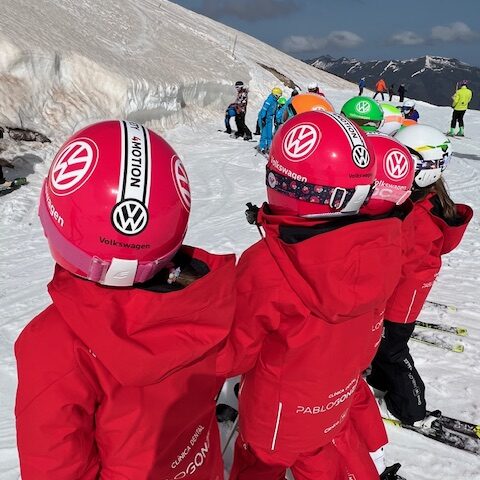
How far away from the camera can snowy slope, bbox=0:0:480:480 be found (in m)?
3.51

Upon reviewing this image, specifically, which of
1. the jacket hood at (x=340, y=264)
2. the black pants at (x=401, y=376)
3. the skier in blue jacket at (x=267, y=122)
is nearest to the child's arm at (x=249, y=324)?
the jacket hood at (x=340, y=264)

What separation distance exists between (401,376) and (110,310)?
2.51 meters

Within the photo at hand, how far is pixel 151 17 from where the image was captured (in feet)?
80.3

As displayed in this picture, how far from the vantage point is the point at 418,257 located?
116 inches

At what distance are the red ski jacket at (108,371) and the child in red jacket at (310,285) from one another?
13.4 inches

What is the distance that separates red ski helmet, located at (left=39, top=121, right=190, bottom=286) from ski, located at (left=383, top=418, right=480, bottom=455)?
8.51 ft

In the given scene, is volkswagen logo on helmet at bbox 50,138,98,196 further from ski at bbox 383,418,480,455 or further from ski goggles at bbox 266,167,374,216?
ski at bbox 383,418,480,455

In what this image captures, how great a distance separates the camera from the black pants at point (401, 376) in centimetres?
313

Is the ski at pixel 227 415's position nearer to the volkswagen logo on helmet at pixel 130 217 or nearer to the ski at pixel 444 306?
the volkswagen logo on helmet at pixel 130 217

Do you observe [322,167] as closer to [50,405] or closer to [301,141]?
[301,141]

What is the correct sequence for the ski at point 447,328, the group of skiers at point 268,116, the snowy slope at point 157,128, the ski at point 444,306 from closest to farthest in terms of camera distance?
the snowy slope at point 157,128 → the ski at point 447,328 → the ski at point 444,306 → the group of skiers at point 268,116

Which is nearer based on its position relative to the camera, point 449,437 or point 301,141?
point 301,141

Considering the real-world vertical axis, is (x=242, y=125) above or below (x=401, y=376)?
above

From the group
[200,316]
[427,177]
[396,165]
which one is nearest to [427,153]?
[427,177]
